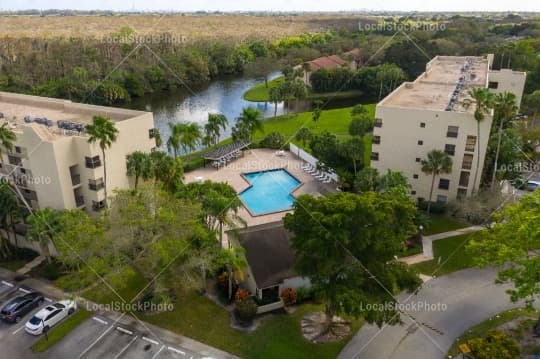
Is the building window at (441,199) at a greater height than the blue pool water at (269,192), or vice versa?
the building window at (441,199)

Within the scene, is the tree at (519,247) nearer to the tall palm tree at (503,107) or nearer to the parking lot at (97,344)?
the tall palm tree at (503,107)

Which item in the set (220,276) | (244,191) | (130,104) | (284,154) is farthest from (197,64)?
(220,276)

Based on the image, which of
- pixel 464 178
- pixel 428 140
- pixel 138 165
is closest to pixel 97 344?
pixel 138 165

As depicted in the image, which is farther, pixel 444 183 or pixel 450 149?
pixel 444 183

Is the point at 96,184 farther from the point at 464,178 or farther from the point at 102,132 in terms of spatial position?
the point at 464,178

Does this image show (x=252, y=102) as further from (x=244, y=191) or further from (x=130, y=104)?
(x=244, y=191)

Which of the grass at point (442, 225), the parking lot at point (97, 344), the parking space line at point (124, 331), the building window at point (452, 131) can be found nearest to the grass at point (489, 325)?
the grass at point (442, 225)

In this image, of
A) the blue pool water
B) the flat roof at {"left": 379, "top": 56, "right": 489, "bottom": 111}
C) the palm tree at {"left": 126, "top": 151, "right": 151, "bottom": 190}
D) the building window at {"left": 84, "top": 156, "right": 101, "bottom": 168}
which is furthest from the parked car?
the flat roof at {"left": 379, "top": 56, "right": 489, "bottom": 111}
